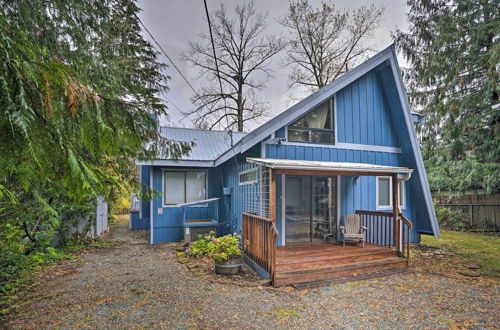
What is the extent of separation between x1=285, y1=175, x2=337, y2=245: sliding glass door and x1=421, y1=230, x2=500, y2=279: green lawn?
303 cm

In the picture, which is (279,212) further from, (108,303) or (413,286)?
(108,303)

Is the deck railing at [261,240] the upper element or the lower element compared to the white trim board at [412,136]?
lower

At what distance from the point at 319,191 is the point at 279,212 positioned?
4.62ft

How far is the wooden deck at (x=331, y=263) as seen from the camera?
5289 mm

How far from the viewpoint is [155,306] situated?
4168mm

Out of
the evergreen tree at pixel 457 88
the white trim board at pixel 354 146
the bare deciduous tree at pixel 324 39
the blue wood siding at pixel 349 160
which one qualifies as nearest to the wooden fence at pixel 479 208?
the evergreen tree at pixel 457 88

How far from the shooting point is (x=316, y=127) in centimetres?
736

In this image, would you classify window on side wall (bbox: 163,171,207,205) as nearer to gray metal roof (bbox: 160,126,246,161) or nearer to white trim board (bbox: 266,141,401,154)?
gray metal roof (bbox: 160,126,246,161)

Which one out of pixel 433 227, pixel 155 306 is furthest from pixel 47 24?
pixel 433 227

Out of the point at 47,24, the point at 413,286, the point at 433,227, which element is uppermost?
the point at 47,24

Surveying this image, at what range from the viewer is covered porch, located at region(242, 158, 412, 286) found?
5.34 m

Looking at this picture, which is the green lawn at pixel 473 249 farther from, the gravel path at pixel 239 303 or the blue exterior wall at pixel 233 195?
the blue exterior wall at pixel 233 195

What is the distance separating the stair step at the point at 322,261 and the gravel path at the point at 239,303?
47 cm

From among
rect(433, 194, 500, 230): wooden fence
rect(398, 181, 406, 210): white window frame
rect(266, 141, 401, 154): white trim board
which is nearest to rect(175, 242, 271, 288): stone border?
rect(266, 141, 401, 154): white trim board
